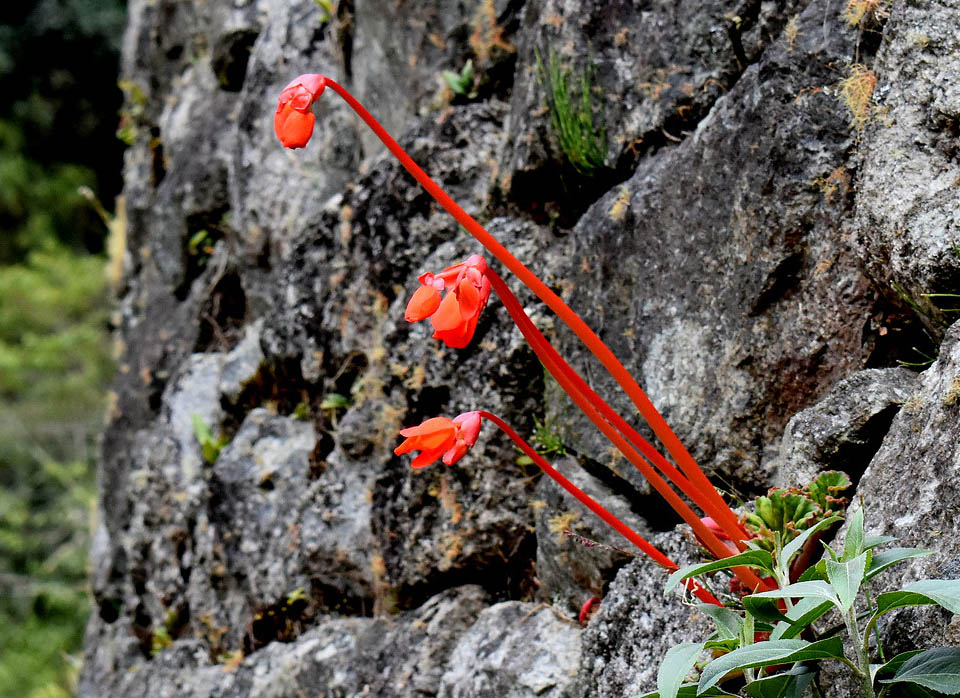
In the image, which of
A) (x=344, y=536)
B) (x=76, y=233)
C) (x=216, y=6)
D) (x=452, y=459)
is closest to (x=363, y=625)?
(x=344, y=536)

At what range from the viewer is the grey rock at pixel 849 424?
5.98 feet

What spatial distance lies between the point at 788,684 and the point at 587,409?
54 centimetres

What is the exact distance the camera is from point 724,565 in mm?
1436

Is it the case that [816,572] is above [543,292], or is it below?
below

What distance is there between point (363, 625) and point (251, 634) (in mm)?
790

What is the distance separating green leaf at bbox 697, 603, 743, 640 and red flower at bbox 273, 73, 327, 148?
1.05m

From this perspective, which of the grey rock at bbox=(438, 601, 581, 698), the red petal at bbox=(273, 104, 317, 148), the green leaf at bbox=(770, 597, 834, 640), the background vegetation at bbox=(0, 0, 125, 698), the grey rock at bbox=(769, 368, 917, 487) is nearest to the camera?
the green leaf at bbox=(770, 597, 834, 640)

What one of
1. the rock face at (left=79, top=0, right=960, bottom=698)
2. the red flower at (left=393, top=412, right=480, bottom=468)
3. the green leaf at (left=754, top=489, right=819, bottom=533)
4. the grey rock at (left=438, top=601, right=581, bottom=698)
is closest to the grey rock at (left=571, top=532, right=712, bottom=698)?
the rock face at (left=79, top=0, right=960, bottom=698)

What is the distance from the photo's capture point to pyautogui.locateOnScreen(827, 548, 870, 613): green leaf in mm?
1277

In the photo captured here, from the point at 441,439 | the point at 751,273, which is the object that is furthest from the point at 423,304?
the point at 751,273

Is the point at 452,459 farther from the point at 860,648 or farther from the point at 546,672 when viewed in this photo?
the point at 546,672

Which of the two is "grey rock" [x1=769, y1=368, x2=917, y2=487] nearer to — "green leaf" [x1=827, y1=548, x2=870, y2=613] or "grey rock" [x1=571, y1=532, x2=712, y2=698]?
"grey rock" [x1=571, y1=532, x2=712, y2=698]

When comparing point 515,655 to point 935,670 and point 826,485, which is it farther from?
point 935,670

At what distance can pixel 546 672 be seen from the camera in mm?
2320
